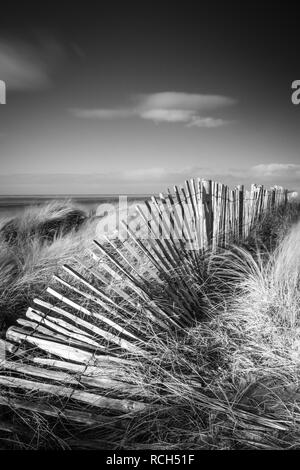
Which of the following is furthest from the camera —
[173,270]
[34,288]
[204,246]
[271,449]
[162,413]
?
[204,246]

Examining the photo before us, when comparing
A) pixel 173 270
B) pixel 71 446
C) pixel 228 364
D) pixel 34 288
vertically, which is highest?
pixel 173 270

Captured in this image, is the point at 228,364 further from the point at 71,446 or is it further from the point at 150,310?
the point at 71,446

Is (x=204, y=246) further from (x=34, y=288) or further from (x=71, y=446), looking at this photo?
(x=71, y=446)

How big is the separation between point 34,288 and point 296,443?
278cm

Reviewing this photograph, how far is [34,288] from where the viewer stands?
343 cm

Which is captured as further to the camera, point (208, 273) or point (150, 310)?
point (208, 273)

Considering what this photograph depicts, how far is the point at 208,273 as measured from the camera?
3447 millimetres

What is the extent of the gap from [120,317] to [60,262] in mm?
1655

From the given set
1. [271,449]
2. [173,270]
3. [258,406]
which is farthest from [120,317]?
[271,449]

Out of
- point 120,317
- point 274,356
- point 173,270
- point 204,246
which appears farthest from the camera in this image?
point 204,246

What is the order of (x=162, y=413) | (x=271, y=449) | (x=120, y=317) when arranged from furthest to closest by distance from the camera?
(x=120, y=317), (x=162, y=413), (x=271, y=449)

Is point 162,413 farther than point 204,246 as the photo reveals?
No

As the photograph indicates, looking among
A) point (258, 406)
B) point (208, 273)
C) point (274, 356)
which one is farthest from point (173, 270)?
point (258, 406)

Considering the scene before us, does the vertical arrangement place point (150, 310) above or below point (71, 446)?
above
